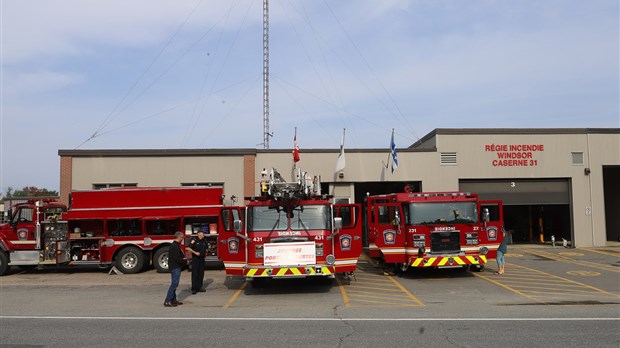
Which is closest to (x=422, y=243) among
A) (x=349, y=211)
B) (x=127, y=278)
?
(x=349, y=211)

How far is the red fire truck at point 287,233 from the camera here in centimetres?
1176

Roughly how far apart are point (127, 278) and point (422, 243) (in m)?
9.43

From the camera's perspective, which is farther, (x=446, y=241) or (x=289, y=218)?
(x=446, y=241)

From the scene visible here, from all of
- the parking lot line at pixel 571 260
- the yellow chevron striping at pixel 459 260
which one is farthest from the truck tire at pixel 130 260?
the parking lot line at pixel 571 260

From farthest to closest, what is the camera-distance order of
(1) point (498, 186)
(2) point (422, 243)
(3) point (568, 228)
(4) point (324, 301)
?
(3) point (568, 228), (1) point (498, 186), (2) point (422, 243), (4) point (324, 301)

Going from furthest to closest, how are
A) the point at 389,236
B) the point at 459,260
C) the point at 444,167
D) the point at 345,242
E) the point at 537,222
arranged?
the point at 537,222 < the point at 444,167 < the point at 389,236 < the point at 459,260 < the point at 345,242

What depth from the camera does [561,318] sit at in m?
8.80

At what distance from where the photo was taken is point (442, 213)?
14.6 metres

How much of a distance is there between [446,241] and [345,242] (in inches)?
142

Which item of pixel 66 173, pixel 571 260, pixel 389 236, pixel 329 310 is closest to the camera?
pixel 329 310

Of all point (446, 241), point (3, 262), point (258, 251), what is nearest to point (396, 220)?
point (446, 241)

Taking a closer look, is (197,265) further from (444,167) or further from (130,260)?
(444,167)

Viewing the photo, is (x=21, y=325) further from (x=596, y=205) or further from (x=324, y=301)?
(x=596, y=205)

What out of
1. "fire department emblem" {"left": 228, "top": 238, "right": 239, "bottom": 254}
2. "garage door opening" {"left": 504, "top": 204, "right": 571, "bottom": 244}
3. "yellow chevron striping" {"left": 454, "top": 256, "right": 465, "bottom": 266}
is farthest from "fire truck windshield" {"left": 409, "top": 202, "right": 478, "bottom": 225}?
"garage door opening" {"left": 504, "top": 204, "right": 571, "bottom": 244}
